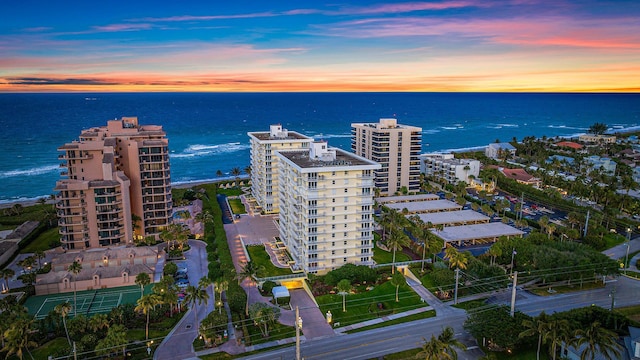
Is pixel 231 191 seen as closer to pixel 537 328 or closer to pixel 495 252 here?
pixel 495 252

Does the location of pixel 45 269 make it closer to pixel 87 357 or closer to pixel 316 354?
pixel 87 357

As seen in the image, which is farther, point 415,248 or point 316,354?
point 415,248

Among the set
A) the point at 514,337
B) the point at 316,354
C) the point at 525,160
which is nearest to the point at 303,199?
the point at 316,354

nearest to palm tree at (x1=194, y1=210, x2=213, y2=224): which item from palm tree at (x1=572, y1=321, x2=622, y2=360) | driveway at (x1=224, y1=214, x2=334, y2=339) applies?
driveway at (x1=224, y1=214, x2=334, y2=339)

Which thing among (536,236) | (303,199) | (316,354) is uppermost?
(303,199)

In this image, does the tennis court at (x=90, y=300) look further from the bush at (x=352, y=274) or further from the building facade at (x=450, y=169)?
the building facade at (x=450, y=169)

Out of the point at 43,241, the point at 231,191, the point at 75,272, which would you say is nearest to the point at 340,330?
the point at 75,272
